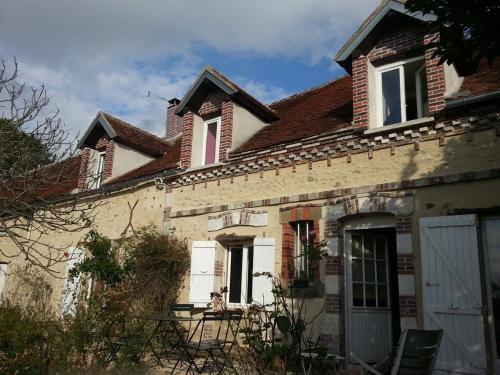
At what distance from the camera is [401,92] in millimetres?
7535

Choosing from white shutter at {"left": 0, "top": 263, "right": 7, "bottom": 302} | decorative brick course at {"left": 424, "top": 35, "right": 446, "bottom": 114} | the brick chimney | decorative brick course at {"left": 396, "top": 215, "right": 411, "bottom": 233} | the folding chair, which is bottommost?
the folding chair

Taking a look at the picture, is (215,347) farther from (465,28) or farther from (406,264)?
(465,28)

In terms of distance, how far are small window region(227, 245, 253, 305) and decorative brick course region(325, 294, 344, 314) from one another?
175 cm

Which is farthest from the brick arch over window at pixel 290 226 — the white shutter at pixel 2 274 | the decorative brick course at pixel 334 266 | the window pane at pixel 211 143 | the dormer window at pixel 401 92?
the white shutter at pixel 2 274

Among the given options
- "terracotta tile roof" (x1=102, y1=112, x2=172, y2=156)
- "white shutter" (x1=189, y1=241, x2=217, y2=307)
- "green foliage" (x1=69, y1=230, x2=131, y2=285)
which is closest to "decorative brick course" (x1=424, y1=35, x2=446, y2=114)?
"white shutter" (x1=189, y1=241, x2=217, y2=307)

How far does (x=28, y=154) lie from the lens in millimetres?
7250

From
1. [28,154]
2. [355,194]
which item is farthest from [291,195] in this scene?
[28,154]

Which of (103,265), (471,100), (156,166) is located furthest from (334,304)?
(156,166)

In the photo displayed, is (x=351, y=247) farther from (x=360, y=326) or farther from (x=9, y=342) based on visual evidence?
(x=9, y=342)

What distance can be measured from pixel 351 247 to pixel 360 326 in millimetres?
1232

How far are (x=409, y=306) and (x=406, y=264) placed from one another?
584 millimetres

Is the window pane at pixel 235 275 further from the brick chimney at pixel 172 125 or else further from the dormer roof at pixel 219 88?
the brick chimney at pixel 172 125

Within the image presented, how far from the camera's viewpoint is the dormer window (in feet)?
24.5

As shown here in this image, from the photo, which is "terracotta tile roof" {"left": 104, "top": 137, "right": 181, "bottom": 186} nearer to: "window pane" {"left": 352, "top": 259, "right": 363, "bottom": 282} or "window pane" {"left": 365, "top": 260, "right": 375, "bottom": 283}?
"window pane" {"left": 352, "top": 259, "right": 363, "bottom": 282}
